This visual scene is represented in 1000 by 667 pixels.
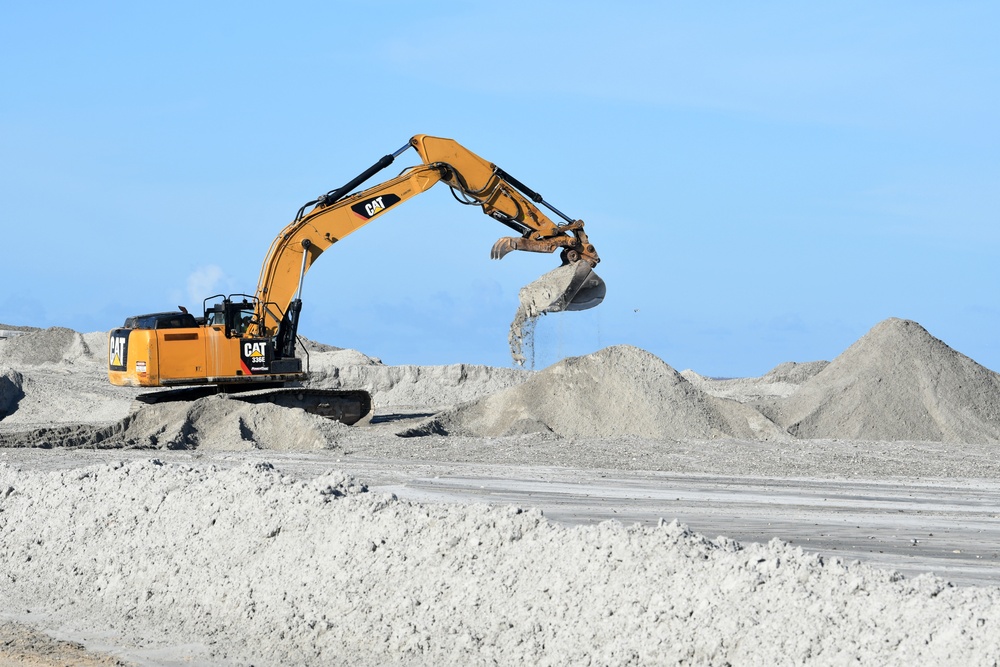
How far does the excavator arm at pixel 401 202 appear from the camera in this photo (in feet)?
64.4

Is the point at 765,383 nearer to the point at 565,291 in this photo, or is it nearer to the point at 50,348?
the point at 565,291

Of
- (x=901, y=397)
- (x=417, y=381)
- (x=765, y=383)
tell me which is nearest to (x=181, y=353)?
(x=901, y=397)

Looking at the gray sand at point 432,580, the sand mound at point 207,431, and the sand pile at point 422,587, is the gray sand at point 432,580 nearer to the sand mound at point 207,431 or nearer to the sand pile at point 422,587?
the sand pile at point 422,587

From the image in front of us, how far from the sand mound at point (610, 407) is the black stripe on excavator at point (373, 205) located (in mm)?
3868

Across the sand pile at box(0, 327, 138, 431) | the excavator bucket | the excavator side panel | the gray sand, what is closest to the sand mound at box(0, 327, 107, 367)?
the sand pile at box(0, 327, 138, 431)

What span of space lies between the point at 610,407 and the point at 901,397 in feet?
19.4

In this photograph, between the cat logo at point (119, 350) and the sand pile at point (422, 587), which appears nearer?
the sand pile at point (422, 587)

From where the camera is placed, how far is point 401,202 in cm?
2050

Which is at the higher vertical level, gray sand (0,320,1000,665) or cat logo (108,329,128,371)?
cat logo (108,329,128,371)

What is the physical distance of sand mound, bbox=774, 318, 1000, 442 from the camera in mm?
22109

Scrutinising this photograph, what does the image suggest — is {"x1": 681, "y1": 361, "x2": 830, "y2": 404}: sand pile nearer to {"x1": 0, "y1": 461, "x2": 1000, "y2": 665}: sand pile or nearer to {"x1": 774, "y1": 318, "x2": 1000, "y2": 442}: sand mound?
{"x1": 774, "y1": 318, "x2": 1000, "y2": 442}: sand mound

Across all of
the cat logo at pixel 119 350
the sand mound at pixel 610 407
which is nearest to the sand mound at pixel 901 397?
the sand mound at pixel 610 407

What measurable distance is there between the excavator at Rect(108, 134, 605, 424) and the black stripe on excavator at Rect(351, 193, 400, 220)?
2cm

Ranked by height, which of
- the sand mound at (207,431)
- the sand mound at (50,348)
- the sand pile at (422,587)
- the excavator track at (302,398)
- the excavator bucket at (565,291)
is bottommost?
the sand pile at (422,587)
